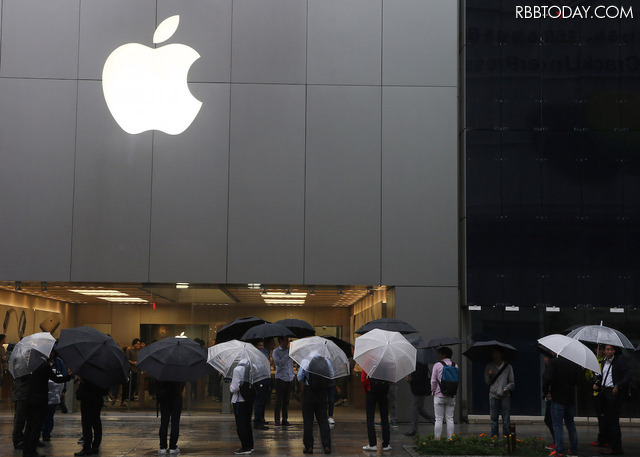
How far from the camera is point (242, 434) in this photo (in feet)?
38.5

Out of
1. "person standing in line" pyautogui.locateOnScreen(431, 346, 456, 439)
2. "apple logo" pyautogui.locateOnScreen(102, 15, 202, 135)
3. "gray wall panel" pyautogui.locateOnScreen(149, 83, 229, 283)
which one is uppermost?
"apple logo" pyautogui.locateOnScreen(102, 15, 202, 135)

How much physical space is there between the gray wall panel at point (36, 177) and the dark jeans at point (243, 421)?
6.76 m

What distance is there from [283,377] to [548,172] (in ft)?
23.9

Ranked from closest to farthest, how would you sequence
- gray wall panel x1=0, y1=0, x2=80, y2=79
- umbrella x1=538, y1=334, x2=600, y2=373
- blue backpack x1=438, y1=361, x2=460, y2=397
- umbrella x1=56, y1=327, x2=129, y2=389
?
1. umbrella x1=56, y1=327, x2=129, y2=389
2. umbrella x1=538, y1=334, x2=600, y2=373
3. blue backpack x1=438, y1=361, x2=460, y2=397
4. gray wall panel x1=0, y1=0, x2=80, y2=79

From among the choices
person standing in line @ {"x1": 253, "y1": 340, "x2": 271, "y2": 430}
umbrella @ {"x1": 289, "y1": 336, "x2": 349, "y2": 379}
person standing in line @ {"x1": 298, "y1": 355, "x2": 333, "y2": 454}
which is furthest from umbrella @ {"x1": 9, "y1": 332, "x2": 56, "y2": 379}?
person standing in line @ {"x1": 253, "y1": 340, "x2": 271, "y2": 430}

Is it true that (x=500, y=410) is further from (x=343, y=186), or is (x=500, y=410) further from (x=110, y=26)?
(x=110, y=26)

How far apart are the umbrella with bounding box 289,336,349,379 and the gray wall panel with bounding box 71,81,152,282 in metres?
6.20

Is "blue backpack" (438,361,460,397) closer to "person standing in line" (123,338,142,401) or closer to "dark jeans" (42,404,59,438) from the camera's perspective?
"dark jeans" (42,404,59,438)

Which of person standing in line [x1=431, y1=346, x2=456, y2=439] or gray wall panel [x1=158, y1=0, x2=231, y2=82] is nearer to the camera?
person standing in line [x1=431, y1=346, x2=456, y2=439]

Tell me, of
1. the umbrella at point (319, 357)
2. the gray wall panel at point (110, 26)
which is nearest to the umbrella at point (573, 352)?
the umbrella at point (319, 357)

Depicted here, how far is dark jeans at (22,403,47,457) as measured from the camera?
10.7 m

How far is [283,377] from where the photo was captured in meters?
15.7

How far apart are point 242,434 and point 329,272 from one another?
18.9ft

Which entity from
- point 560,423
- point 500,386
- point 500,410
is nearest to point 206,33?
point 500,386
